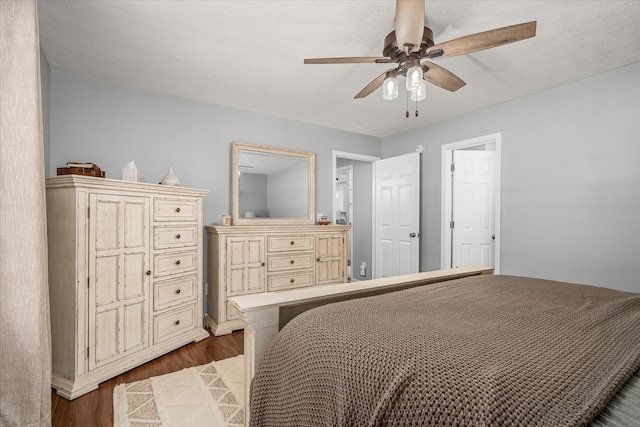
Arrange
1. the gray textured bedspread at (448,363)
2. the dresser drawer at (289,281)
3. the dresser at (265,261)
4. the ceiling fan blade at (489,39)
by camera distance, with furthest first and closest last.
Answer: the dresser drawer at (289,281) → the dresser at (265,261) → the ceiling fan blade at (489,39) → the gray textured bedspread at (448,363)

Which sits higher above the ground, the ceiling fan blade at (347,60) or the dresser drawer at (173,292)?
the ceiling fan blade at (347,60)

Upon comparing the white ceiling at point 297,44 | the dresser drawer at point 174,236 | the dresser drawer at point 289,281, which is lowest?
the dresser drawer at point 289,281

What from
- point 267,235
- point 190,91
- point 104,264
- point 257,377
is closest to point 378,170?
point 267,235

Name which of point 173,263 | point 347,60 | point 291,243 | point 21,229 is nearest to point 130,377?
point 173,263

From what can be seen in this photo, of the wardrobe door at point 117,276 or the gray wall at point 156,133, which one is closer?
the wardrobe door at point 117,276

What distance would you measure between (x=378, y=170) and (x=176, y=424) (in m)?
4.03

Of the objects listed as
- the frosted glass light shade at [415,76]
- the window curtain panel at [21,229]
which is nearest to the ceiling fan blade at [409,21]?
the frosted glass light shade at [415,76]

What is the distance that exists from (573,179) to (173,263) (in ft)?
12.2

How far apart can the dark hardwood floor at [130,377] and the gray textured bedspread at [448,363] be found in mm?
1321

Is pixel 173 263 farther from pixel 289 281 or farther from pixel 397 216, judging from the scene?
pixel 397 216

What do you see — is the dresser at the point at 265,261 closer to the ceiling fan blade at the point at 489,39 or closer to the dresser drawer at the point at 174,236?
the dresser drawer at the point at 174,236

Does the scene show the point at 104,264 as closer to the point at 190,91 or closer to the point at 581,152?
the point at 190,91

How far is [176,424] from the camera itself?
1.71 m

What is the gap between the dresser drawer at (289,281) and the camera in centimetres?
342
